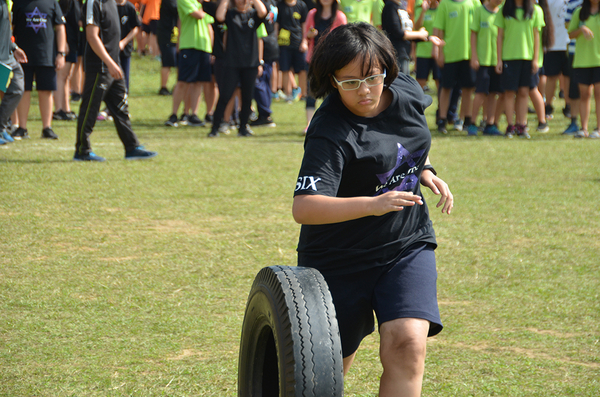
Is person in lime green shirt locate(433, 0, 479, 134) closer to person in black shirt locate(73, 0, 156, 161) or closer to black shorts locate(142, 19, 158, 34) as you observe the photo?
person in black shirt locate(73, 0, 156, 161)

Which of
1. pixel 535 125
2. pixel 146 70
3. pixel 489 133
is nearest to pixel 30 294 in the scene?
pixel 489 133

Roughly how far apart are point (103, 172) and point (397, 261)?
220 inches

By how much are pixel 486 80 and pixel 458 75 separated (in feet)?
1.47

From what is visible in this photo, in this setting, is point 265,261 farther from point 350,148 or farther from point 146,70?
point 146,70

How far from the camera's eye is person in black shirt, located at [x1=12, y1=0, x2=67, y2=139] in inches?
371

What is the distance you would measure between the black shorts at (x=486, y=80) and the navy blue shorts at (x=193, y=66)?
4.24 m

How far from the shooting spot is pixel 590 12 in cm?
1047

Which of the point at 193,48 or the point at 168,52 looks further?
the point at 168,52

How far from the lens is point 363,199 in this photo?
2373mm

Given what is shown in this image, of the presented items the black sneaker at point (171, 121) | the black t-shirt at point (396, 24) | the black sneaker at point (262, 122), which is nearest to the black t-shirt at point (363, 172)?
the black t-shirt at point (396, 24)

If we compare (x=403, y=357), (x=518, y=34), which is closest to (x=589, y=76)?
(x=518, y=34)

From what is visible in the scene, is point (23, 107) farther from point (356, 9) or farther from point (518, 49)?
point (518, 49)

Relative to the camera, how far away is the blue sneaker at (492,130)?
11297 millimetres

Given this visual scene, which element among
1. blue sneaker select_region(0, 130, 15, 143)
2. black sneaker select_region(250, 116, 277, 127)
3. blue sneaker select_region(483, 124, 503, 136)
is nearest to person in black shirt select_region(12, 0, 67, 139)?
blue sneaker select_region(0, 130, 15, 143)
